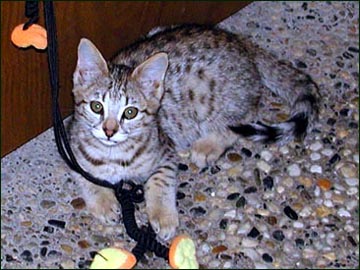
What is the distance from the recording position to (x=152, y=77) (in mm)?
2434

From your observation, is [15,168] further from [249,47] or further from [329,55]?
[329,55]

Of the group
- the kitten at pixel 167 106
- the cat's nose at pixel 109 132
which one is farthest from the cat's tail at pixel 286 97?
the cat's nose at pixel 109 132

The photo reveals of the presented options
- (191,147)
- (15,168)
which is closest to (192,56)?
(191,147)

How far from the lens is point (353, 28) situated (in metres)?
3.28

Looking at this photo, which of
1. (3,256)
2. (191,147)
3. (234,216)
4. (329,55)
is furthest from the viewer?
(329,55)

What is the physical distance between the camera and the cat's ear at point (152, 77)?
2.37 metres

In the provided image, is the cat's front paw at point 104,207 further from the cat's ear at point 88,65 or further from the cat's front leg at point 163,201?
the cat's ear at point 88,65

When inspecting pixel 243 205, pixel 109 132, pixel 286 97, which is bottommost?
pixel 243 205

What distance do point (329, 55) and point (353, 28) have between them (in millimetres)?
219

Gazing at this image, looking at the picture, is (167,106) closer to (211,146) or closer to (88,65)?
(211,146)

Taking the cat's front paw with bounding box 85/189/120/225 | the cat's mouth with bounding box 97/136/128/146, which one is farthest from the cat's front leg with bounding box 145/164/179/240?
the cat's mouth with bounding box 97/136/128/146

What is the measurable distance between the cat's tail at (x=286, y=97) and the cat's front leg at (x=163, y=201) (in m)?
0.33

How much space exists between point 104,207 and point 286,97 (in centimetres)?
77

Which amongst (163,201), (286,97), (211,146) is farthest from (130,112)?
(286,97)
